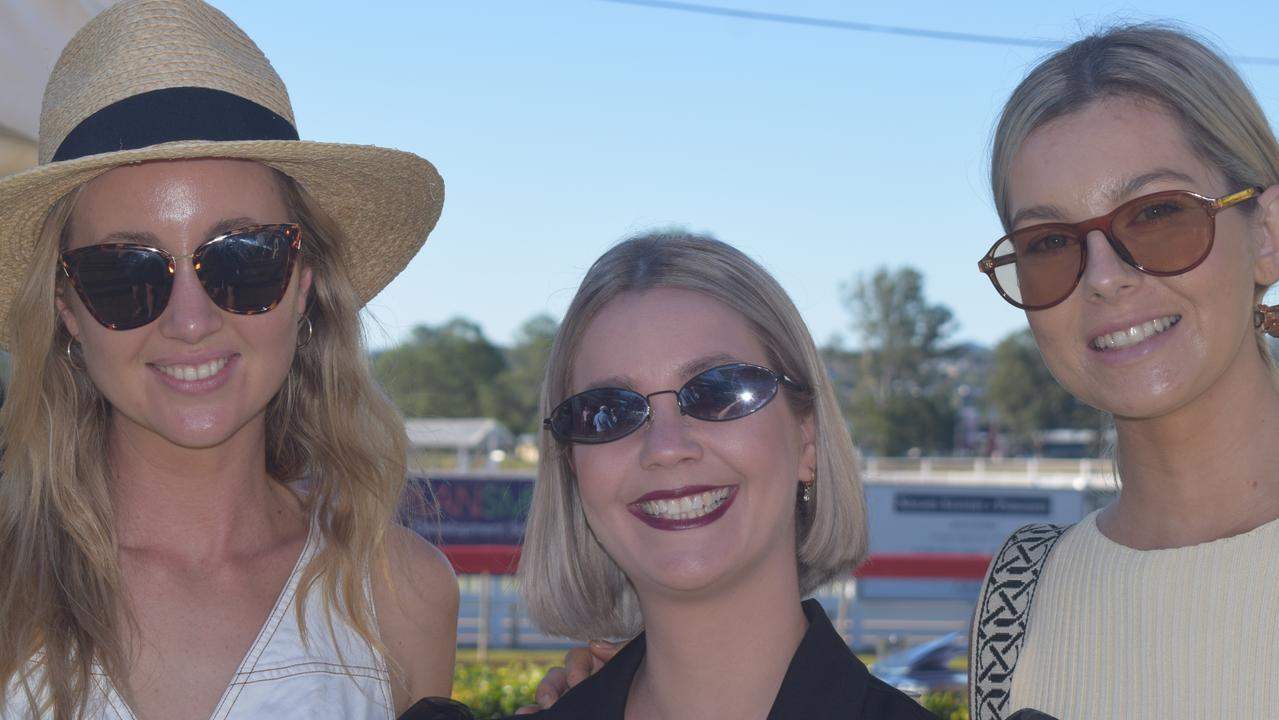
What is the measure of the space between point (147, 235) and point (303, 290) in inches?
17.1

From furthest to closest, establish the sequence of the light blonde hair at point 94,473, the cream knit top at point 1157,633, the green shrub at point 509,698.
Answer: the green shrub at point 509,698 < the light blonde hair at point 94,473 < the cream knit top at point 1157,633

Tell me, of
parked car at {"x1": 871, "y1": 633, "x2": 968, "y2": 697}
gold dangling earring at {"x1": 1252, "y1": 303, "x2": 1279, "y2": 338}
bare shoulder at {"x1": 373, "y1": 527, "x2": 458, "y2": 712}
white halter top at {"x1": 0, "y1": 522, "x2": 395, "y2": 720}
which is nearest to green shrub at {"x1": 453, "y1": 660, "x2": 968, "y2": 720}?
parked car at {"x1": 871, "y1": 633, "x2": 968, "y2": 697}

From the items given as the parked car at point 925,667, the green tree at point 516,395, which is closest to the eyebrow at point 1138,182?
the parked car at point 925,667

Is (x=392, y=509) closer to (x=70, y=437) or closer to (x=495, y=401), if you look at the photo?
(x=70, y=437)

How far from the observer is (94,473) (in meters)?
2.69

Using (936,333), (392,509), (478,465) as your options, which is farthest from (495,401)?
(392,509)

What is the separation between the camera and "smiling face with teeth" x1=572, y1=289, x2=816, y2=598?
2.36m

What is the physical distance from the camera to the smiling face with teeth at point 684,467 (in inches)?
93.0

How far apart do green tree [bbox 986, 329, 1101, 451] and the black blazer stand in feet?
280

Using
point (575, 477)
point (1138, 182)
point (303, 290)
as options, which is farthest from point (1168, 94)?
point (303, 290)

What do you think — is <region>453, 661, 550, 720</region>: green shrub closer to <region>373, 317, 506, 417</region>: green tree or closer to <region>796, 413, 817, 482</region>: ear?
<region>796, 413, 817, 482</region>: ear

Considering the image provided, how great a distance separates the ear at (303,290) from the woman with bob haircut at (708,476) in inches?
23.5

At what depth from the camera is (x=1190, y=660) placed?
2.11 metres

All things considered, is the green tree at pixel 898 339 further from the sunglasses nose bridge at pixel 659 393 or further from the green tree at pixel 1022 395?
the sunglasses nose bridge at pixel 659 393
